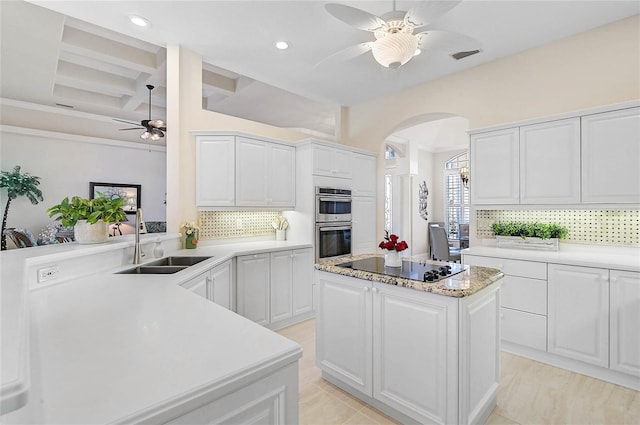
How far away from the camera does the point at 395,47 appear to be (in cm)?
228

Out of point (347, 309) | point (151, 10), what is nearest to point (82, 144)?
point (151, 10)

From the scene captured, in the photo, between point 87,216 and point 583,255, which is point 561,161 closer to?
point 583,255

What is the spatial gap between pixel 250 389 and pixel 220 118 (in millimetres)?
3554

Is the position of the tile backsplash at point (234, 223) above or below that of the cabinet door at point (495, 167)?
below

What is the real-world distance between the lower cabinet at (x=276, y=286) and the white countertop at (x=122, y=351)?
71.7 inches

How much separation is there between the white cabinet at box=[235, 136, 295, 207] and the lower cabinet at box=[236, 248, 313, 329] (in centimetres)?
70

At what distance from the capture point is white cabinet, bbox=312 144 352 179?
158 inches

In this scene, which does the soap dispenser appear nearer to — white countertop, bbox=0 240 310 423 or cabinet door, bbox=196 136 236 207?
cabinet door, bbox=196 136 236 207

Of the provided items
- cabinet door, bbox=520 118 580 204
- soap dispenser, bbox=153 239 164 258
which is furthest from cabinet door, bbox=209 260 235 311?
cabinet door, bbox=520 118 580 204

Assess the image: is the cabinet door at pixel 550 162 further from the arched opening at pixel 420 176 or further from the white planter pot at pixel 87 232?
the arched opening at pixel 420 176

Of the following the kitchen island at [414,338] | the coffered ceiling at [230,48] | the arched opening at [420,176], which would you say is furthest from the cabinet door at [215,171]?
the arched opening at [420,176]

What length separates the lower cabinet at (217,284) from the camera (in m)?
2.36

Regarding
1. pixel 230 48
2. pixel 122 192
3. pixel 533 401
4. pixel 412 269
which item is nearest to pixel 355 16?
pixel 412 269

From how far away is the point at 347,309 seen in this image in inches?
88.4
